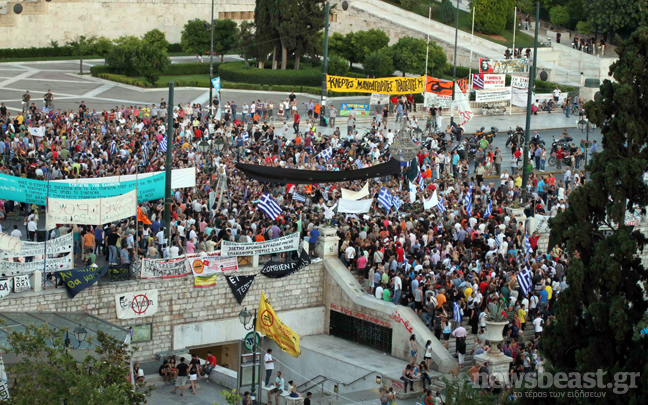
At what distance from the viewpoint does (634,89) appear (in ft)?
54.7

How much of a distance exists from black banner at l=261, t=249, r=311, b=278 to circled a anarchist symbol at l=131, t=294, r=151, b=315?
3479 millimetres

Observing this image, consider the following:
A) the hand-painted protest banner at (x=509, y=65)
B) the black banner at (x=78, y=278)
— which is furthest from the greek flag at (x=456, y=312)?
the hand-painted protest banner at (x=509, y=65)

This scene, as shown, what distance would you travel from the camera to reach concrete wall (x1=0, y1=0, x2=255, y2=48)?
221ft

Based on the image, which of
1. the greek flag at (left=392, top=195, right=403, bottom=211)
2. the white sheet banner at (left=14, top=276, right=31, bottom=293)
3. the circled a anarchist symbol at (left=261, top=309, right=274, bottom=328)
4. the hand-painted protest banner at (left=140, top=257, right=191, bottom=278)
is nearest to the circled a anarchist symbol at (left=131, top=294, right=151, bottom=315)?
the hand-painted protest banner at (left=140, top=257, right=191, bottom=278)

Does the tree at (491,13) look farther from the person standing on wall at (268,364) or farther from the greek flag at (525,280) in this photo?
the person standing on wall at (268,364)

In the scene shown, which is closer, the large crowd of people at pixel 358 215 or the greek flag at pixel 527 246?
the large crowd of people at pixel 358 215

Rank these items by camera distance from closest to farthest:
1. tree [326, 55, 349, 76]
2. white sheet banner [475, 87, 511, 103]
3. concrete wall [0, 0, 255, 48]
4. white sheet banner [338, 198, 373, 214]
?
white sheet banner [338, 198, 373, 214] → white sheet banner [475, 87, 511, 103] → tree [326, 55, 349, 76] → concrete wall [0, 0, 255, 48]

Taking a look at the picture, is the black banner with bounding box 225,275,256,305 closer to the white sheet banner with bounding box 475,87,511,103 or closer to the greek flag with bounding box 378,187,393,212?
the greek flag with bounding box 378,187,393,212

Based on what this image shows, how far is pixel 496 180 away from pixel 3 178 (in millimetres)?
20038

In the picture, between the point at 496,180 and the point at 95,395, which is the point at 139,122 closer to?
the point at 496,180

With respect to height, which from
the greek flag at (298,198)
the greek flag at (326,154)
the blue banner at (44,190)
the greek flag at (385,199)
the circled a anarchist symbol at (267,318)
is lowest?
the circled a anarchist symbol at (267,318)

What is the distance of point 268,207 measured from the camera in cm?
2652

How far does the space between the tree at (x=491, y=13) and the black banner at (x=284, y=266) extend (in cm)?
4449

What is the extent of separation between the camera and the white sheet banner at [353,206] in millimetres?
27344
